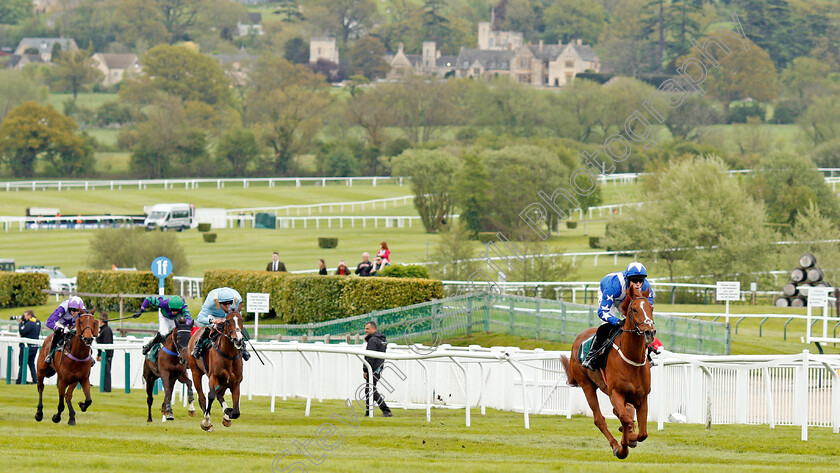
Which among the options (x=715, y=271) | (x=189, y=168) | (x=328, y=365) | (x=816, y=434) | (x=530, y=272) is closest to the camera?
(x=816, y=434)

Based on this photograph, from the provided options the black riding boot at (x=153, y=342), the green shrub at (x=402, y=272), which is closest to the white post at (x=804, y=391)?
the black riding boot at (x=153, y=342)

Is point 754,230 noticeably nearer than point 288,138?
Yes

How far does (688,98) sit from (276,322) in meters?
89.6

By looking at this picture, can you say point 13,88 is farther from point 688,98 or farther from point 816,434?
point 816,434

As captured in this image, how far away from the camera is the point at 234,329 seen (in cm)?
1191

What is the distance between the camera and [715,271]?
136 ft

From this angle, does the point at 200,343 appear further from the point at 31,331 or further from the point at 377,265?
the point at 377,265

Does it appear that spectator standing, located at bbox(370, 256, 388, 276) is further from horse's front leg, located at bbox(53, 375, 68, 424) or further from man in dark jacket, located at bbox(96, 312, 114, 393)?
horse's front leg, located at bbox(53, 375, 68, 424)

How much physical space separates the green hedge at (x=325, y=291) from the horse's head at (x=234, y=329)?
12171 mm

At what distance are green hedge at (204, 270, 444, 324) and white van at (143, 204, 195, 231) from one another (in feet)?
90.9

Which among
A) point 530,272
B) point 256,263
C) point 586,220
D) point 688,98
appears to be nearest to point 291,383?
point 530,272

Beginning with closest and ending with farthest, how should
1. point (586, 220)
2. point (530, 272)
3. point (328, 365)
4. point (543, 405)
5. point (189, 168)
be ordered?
point (543, 405) < point (328, 365) < point (530, 272) < point (586, 220) < point (189, 168)

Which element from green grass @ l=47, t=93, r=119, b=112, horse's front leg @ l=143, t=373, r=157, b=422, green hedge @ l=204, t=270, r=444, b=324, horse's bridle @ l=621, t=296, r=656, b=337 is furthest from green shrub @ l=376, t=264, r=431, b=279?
green grass @ l=47, t=93, r=119, b=112

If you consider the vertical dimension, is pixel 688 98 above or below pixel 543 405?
above
